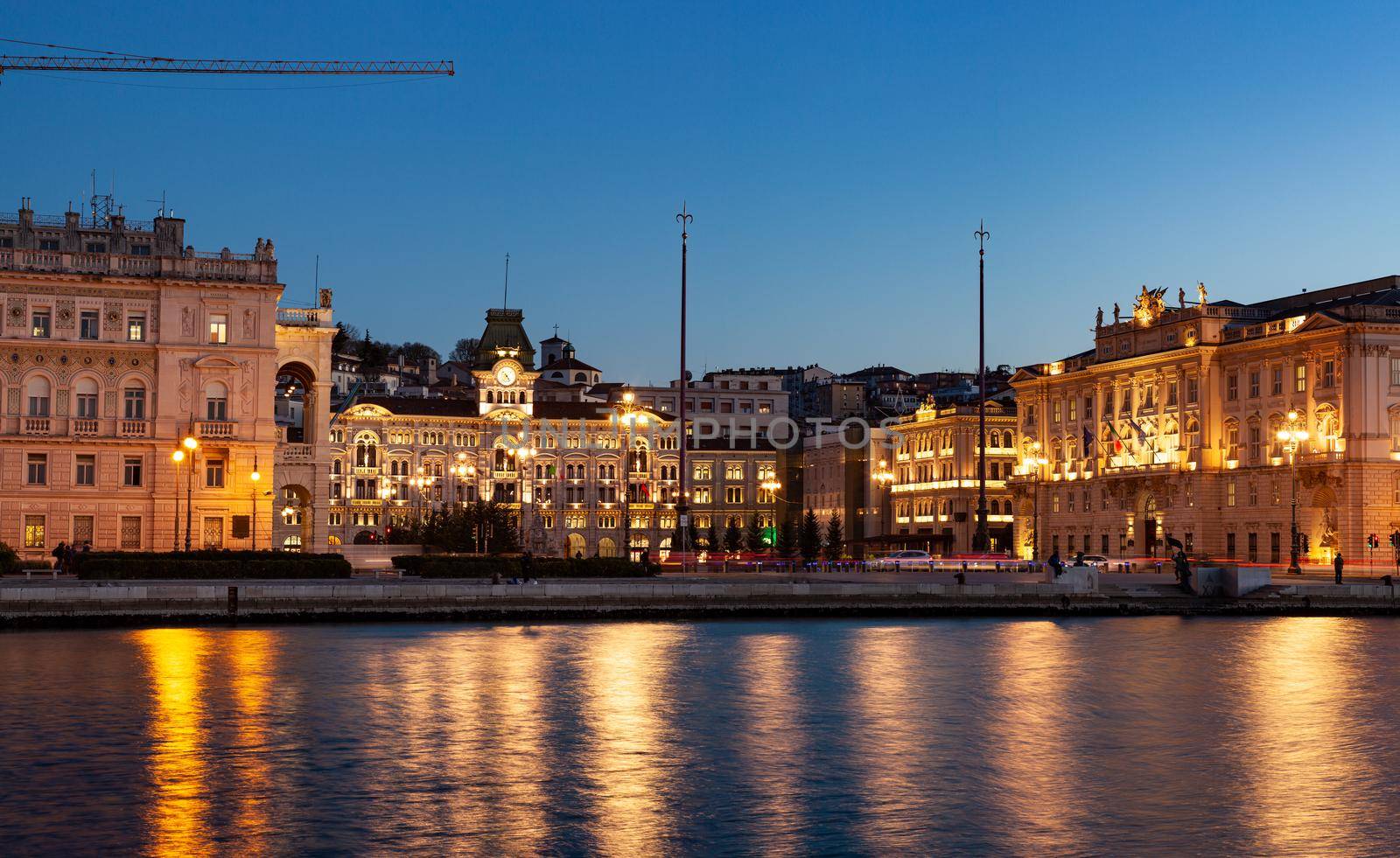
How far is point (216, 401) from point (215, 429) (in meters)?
1.60

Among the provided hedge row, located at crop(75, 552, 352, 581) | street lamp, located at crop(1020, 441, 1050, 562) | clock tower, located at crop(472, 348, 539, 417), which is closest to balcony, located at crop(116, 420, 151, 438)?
hedge row, located at crop(75, 552, 352, 581)

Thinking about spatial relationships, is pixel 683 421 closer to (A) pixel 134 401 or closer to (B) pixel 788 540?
(A) pixel 134 401

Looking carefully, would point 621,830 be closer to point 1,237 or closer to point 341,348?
point 1,237

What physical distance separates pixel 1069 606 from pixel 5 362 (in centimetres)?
4465

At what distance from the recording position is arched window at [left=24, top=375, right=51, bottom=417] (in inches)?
2771

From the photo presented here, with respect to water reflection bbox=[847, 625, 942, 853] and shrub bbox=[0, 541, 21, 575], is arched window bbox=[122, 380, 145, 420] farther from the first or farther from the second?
water reflection bbox=[847, 625, 942, 853]

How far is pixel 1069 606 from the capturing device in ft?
202

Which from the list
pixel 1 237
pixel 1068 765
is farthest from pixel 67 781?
pixel 1 237

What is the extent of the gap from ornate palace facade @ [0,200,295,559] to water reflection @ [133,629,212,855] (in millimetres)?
26573

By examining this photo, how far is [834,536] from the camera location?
135 metres

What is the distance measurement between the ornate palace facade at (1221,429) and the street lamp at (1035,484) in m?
0.18

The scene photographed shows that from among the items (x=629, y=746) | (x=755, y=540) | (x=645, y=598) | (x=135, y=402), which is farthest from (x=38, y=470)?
(x=755, y=540)

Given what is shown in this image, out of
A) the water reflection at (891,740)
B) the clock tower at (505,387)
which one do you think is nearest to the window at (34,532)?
the water reflection at (891,740)

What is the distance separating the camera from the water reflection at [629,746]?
2170 centimetres
